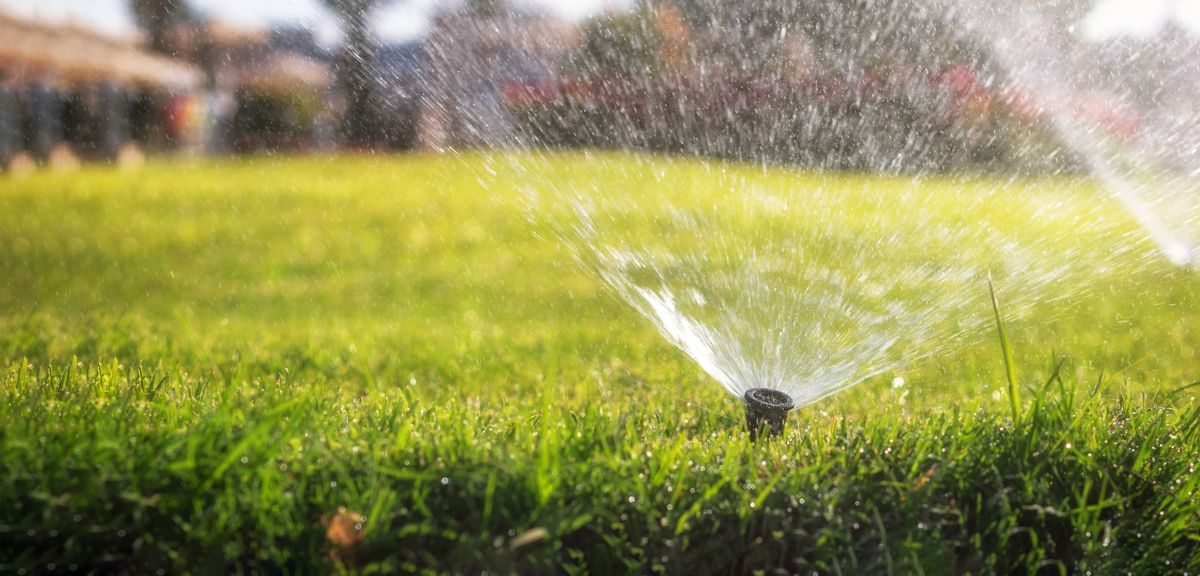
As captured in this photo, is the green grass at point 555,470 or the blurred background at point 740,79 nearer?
the green grass at point 555,470

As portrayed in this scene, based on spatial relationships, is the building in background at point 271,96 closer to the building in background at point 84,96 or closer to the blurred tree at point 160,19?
the building in background at point 84,96

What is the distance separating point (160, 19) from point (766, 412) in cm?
2715

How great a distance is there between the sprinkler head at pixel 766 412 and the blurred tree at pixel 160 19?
2554cm

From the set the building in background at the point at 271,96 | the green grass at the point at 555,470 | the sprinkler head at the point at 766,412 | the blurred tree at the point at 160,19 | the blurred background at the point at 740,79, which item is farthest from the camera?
the blurred tree at the point at 160,19

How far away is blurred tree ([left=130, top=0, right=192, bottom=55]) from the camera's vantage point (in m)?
25.2

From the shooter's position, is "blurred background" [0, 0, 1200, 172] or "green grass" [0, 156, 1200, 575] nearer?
"green grass" [0, 156, 1200, 575]

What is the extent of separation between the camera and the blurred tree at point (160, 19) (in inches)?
994

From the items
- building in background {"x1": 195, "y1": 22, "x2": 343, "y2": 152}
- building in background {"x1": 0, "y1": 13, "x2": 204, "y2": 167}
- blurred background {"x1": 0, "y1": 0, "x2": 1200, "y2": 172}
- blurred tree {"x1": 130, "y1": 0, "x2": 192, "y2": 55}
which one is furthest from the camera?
blurred tree {"x1": 130, "y1": 0, "x2": 192, "y2": 55}

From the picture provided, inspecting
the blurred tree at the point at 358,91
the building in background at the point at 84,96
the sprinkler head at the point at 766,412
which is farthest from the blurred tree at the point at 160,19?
the sprinkler head at the point at 766,412

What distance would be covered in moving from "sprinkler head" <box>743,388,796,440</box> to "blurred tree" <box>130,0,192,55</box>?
2554 cm

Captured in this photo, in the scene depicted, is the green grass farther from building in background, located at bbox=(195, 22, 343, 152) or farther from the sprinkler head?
building in background, located at bbox=(195, 22, 343, 152)

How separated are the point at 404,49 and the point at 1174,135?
7.56m

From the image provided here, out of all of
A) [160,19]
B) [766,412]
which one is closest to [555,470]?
[766,412]

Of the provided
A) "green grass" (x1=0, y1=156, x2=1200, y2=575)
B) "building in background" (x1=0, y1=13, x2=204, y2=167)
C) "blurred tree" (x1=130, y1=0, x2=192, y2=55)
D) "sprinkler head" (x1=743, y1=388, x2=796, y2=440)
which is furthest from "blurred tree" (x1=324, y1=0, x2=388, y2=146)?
"sprinkler head" (x1=743, y1=388, x2=796, y2=440)
